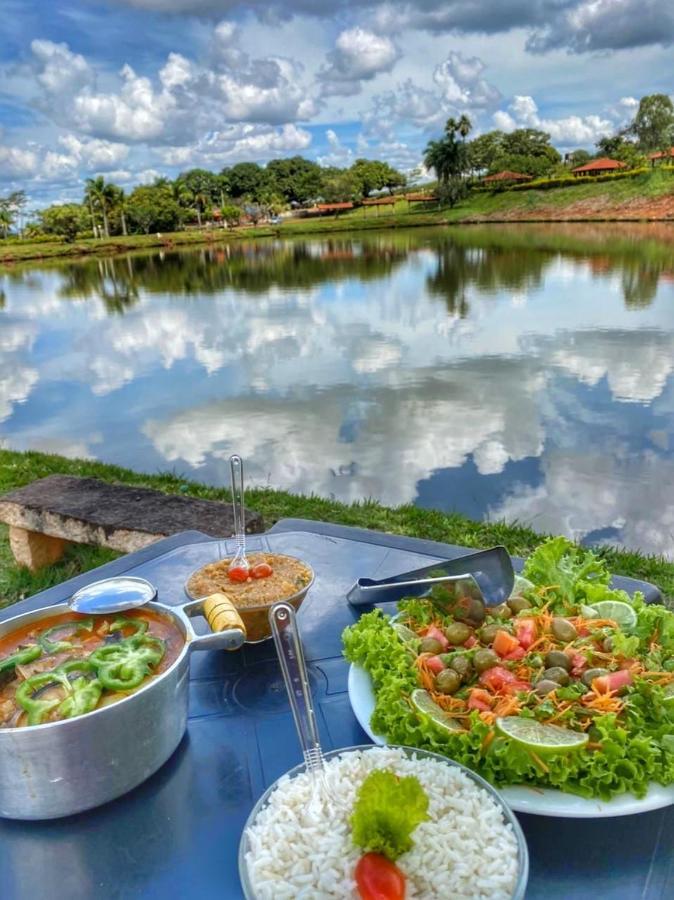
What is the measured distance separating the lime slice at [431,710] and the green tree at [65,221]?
71083 mm

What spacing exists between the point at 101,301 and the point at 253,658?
21549 mm

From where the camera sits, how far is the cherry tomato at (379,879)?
3.04 ft

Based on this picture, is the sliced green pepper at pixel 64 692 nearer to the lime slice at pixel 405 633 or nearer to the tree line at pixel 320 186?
the lime slice at pixel 405 633

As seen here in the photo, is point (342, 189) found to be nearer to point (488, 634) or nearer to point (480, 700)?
point (488, 634)

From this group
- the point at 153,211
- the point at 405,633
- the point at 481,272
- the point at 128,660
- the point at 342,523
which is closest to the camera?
the point at 128,660

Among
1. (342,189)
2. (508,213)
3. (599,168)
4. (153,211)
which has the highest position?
(342,189)

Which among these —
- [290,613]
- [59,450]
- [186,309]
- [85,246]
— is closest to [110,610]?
[290,613]

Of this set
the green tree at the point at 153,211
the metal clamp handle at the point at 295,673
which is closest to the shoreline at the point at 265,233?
the green tree at the point at 153,211

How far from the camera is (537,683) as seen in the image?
139 cm

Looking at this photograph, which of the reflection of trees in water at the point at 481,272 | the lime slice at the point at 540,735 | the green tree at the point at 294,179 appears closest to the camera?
the lime slice at the point at 540,735

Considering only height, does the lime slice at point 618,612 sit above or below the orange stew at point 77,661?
below

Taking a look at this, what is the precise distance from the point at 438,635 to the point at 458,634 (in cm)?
4

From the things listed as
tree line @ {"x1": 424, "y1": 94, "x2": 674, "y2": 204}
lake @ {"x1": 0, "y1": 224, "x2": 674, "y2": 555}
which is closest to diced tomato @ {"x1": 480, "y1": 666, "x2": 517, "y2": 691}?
lake @ {"x1": 0, "y1": 224, "x2": 674, "y2": 555}

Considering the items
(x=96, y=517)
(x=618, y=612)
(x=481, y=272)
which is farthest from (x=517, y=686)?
(x=481, y=272)
